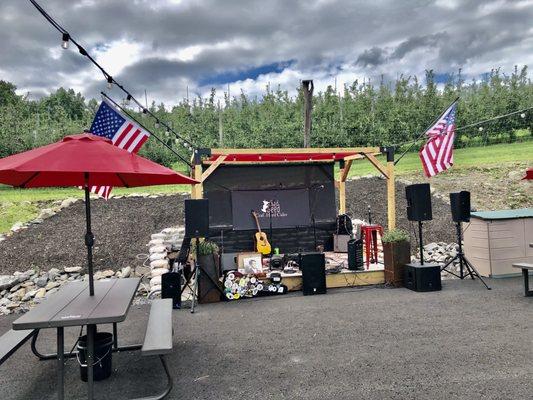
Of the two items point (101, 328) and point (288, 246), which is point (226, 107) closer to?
point (288, 246)

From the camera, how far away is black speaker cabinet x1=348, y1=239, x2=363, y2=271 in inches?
291

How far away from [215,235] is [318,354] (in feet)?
18.5

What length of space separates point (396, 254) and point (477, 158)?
12.8 meters

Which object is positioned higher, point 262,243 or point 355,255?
point 262,243

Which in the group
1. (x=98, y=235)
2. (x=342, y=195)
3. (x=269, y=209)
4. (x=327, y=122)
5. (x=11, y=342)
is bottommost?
(x=11, y=342)

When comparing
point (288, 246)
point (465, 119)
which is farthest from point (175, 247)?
point (465, 119)

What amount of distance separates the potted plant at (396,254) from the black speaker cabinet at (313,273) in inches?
47.9

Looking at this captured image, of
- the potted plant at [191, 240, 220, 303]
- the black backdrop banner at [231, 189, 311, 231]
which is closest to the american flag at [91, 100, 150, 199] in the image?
the potted plant at [191, 240, 220, 303]

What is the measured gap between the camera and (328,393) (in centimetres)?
316

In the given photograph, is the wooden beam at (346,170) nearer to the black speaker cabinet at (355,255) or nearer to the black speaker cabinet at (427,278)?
the black speaker cabinet at (355,255)

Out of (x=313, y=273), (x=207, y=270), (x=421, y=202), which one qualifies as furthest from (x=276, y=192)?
(x=421, y=202)

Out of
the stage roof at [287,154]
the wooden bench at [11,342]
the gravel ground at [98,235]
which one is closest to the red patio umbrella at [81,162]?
the wooden bench at [11,342]

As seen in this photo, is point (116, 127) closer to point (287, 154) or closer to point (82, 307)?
point (287, 154)

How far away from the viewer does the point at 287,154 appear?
7793 millimetres
